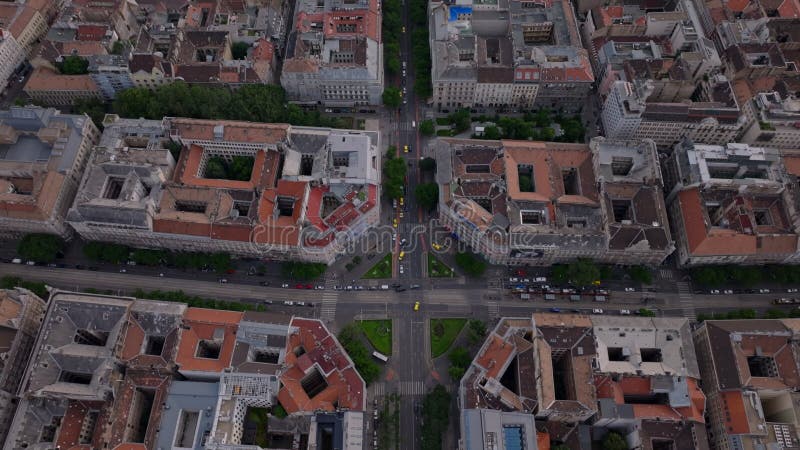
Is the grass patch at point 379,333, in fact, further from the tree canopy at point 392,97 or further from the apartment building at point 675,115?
the apartment building at point 675,115

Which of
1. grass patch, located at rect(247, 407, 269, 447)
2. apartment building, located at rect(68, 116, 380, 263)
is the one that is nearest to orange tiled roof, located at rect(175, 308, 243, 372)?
grass patch, located at rect(247, 407, 269, 447)

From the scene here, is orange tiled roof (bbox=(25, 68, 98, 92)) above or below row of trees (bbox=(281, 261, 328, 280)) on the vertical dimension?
above

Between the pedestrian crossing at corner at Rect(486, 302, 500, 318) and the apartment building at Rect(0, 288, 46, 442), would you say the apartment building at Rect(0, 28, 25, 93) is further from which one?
the pedestrian crossing at corner at Rect(486, 302, 500, 318)

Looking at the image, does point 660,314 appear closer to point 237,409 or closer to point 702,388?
point 702,388

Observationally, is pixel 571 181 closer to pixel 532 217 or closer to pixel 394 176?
pixel 532 217

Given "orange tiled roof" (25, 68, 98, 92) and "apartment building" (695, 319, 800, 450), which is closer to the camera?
"apartment building" (695, 319, 800, 450)

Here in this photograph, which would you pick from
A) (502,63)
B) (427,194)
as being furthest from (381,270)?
(502,63)

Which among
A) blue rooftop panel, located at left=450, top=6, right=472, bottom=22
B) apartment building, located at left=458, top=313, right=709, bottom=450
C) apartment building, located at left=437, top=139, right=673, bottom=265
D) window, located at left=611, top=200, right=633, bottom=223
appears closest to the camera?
apartment building, located at left=458, top=313, right=709, bottom=450

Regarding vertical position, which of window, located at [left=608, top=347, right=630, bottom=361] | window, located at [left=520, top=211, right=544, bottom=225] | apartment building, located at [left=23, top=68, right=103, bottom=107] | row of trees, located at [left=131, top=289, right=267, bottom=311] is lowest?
window, located at [left=608, top=347, right=630, bottom=361]
